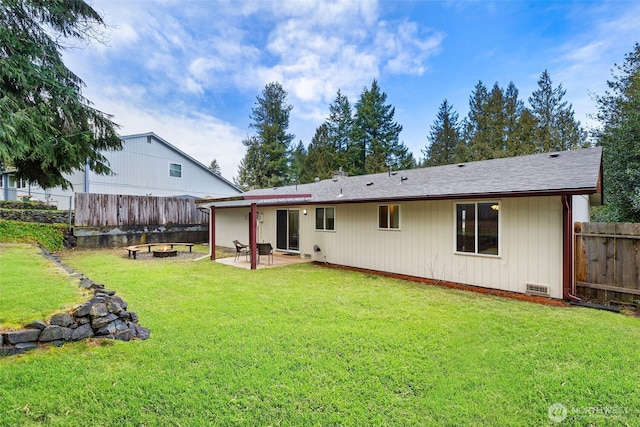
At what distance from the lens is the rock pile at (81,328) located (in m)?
3.22

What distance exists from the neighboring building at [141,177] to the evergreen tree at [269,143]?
751 cm

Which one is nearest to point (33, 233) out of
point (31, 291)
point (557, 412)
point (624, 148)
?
point (31, 291)

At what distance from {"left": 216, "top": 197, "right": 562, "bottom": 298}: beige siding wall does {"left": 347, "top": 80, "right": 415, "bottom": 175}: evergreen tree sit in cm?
1788

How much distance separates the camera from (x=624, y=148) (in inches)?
353

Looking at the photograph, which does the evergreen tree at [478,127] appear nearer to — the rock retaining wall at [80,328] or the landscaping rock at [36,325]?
the rock retaining wall at [80,328]

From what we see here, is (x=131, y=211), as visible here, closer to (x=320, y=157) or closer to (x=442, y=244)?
(x=442, y=244)

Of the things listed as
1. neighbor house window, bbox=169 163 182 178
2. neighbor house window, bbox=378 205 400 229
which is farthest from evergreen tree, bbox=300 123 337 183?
neighbor house window, bbox=378 205 400 229

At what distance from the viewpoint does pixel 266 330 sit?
4109 millimetres

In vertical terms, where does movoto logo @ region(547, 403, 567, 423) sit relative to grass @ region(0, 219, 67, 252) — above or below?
below

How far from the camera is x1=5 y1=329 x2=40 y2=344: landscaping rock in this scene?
3193mm

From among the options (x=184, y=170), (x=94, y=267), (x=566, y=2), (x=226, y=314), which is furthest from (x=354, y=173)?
(x=226, y=314)

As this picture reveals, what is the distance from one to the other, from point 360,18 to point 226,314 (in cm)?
1282

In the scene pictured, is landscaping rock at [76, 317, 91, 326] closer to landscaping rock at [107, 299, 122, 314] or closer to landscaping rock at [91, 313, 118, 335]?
landscaping rock at [91, 313, 118, 335]

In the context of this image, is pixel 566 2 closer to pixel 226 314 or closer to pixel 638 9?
pixel 638 9
